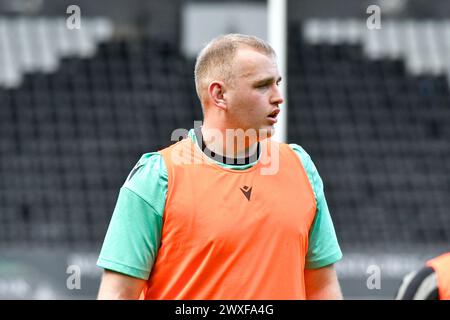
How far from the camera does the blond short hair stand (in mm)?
2301

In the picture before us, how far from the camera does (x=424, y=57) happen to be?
12.2m

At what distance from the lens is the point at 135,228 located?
224 centimetres

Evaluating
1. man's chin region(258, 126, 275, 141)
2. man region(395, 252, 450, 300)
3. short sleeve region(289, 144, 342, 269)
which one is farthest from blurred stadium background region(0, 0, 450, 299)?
man's chin region(258, 126, 275, 141)

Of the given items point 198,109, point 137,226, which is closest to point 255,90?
point 137,226

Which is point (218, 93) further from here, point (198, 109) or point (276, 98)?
point (198, 109)

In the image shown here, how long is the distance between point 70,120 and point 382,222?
138 inches

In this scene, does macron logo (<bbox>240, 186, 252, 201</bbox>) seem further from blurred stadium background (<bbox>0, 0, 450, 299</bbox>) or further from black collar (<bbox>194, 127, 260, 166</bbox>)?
blurred stadium background (<bbox>0, 0, 450, 299</bbox>)

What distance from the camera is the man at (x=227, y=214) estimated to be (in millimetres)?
2225

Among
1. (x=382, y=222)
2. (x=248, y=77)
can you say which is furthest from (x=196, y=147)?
(x=382, y=222)

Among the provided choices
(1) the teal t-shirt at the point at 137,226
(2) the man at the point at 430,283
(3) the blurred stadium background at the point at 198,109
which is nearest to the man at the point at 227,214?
(1) the teal t-shirt at the point at 137,226

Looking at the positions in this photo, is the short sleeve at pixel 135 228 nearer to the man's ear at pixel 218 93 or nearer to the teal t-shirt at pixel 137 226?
the teal t-shirt at pixel 137 226

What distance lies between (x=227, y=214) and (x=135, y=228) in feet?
0.66

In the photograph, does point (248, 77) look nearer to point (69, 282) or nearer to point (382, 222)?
point (69, 282)

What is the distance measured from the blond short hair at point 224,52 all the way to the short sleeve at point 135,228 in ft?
0.92
